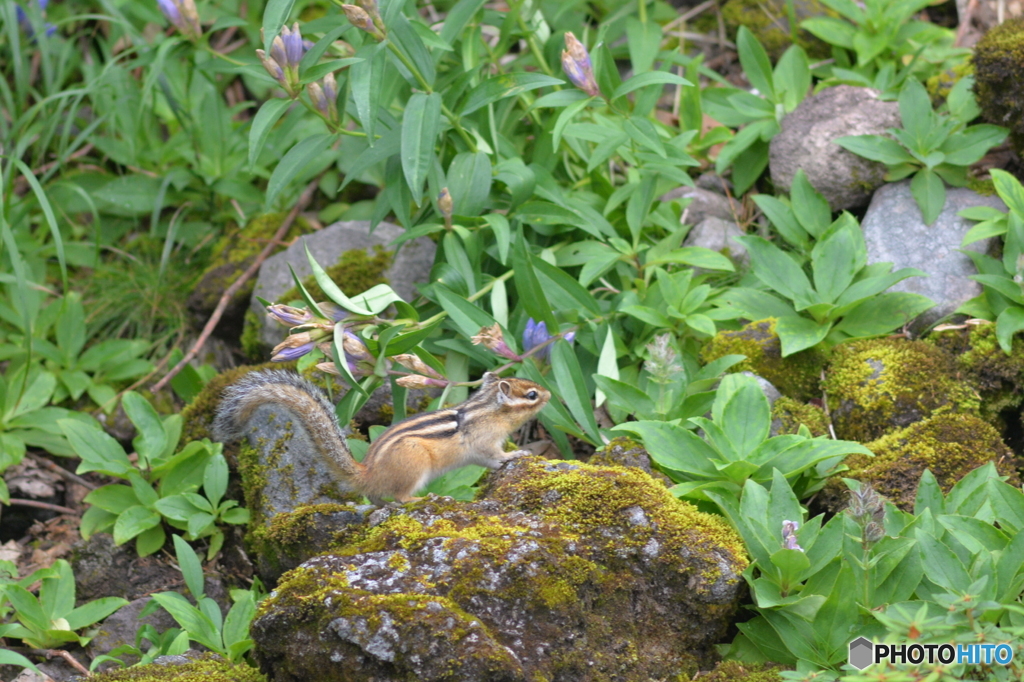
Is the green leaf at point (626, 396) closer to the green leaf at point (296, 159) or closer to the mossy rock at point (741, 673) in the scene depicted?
the mossy rock at point (741, 673)

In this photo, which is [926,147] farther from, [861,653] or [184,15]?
[184,15]

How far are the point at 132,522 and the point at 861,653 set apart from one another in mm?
3502

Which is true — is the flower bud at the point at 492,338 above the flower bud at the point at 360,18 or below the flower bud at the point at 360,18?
below

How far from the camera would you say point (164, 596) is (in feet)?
14.4

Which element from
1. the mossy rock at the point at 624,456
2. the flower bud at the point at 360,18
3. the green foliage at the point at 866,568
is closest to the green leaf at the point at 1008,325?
the green foliage at the point at 866,568

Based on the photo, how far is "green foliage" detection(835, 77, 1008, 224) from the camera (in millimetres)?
5504

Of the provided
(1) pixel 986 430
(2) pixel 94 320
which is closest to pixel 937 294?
(1) pixel 986 430

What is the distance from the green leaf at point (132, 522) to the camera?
485 centimetres

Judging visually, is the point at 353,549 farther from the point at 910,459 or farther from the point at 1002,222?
A: the point at 1002,222

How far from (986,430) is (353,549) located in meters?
2.96

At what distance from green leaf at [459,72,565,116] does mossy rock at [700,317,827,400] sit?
1670mm

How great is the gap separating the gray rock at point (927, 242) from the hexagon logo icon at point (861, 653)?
2425 mm

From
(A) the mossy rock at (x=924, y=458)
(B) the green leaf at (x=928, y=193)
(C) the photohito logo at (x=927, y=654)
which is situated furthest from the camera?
(B) the green leaf at (x=928, y=193)

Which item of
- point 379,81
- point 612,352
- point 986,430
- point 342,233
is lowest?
point 986,430
